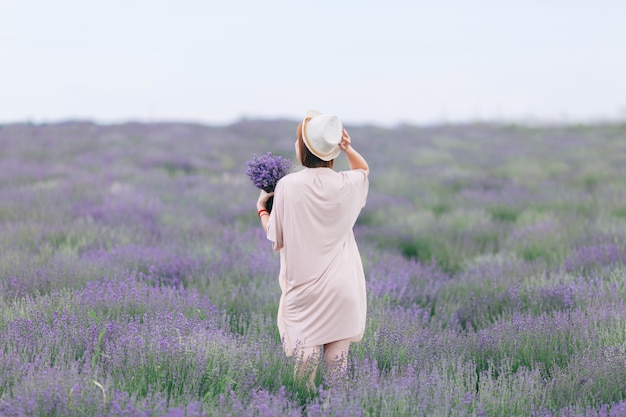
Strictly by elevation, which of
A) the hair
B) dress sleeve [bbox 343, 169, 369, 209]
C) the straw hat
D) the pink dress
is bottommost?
the pink dress

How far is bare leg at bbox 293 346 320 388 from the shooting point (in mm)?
3160

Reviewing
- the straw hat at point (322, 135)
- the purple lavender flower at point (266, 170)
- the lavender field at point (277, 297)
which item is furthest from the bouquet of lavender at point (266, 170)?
the lavender field at point (277, 297)

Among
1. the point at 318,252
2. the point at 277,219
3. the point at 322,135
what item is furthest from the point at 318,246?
the point at 322,135

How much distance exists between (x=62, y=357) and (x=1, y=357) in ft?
0.89

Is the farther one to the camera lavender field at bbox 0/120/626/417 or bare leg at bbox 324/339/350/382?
bare leg at bbox 324/339/350/382

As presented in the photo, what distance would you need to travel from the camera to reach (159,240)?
683 centimetres

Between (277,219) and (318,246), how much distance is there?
238mm

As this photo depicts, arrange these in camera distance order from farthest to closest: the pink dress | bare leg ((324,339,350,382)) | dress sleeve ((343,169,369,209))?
1. dress sleeve ((343,169,369,209))
2. the pink dress
3. bare leg ((324,339,350,382))

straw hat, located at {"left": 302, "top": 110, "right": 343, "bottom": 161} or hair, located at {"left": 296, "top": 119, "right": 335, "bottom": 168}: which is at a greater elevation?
straw hat, located at {"left": 302, "top": 110, "right": 343, "bottom": 161}

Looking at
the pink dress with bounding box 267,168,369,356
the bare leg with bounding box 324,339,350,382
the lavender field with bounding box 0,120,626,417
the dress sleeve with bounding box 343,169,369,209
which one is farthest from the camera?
the dress sleeve with bounding box 343,169,369,209

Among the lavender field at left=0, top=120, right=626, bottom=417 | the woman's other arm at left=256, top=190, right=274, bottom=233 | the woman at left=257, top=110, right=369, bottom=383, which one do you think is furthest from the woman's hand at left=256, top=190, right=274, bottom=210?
the lavender field at left=0, top=120, right=626, bottom=417

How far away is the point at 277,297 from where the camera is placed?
482 cm

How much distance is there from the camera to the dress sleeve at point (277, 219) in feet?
10.7

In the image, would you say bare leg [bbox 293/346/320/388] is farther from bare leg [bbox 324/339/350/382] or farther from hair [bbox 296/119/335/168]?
hair [bbox 296/119/335/168]
